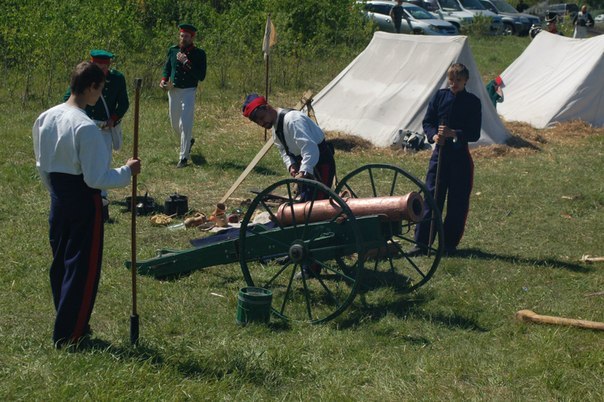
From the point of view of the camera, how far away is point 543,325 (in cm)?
662

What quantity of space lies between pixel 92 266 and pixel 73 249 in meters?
0.15

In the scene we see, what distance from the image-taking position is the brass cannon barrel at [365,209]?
7035mm

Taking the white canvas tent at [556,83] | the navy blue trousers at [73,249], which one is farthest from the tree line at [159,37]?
the navy blue trousers at [73,249]

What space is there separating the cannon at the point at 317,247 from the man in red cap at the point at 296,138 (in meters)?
0.27

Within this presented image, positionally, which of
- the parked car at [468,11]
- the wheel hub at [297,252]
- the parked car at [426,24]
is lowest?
the wheel hub at [297,252]

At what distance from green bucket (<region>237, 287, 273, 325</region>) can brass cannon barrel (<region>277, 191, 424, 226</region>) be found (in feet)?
2.23

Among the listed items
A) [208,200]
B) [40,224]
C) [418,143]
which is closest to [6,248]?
[40,224]

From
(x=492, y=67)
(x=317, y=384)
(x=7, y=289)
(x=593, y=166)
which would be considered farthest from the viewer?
(x=492, y=67)

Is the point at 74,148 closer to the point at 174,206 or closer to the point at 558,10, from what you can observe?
the point at 174,206

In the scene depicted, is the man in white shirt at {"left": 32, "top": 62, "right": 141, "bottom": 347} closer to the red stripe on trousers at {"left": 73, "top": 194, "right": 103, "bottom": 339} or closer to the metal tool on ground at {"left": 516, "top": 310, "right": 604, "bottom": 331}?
the red stripe on trousers at {"left": 73, "top": 194, "right": 103, "bottom": 339}

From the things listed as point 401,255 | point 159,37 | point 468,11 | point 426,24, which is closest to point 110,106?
point 401,255

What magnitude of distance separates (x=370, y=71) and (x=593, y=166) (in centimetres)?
447

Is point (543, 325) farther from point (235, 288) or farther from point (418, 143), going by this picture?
point (418, 143)

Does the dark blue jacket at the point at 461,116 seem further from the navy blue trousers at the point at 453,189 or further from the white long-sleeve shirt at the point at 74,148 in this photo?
the white long-sleeve shirt at the point at 74,148
